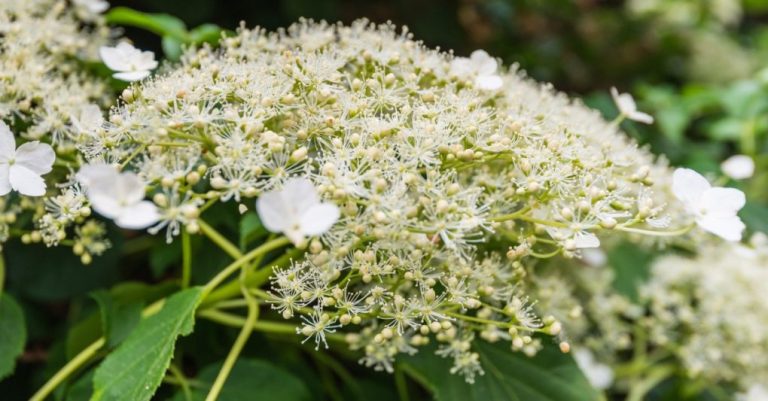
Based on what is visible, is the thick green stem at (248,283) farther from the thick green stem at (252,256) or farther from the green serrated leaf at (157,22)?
the green serrated leaf at (157,22)

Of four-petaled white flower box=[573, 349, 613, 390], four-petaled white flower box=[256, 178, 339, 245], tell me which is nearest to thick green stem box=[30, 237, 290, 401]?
four-petaled white flower box=[256, 178, 339, 245]

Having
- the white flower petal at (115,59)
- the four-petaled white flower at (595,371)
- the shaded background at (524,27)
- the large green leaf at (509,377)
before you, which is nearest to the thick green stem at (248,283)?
the large green leaf at (509,377)

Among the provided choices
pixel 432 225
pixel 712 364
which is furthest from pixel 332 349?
pixel 712 364

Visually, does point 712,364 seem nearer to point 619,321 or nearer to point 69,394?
point 619,321

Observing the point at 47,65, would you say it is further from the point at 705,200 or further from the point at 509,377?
the point at 705,200

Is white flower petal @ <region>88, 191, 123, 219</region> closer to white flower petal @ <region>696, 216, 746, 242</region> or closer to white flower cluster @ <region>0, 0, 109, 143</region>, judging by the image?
white flower cluster @ <region>0, 0, 109, 143</region>

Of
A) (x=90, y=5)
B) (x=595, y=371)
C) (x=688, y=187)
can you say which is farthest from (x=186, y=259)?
(x=595, y=371)

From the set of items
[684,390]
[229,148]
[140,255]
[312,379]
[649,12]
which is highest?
[649,12]
